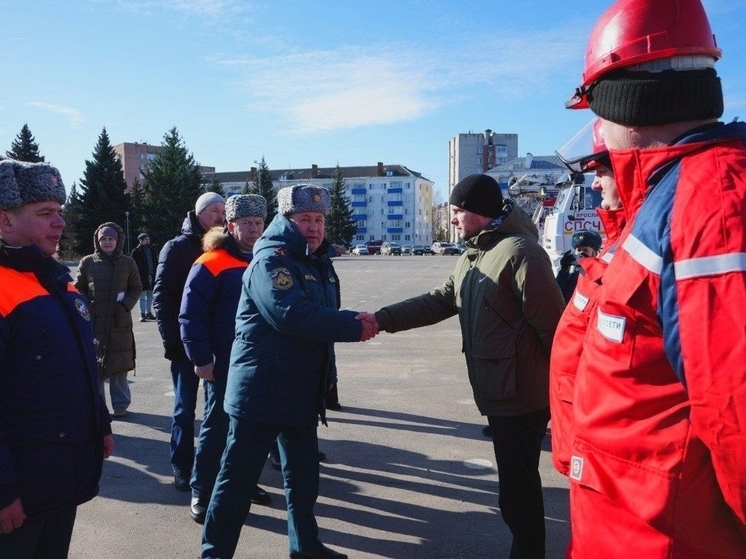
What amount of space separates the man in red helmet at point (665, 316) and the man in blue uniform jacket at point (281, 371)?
184 centimetres

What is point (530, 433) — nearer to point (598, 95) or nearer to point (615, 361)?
point (615, 361)

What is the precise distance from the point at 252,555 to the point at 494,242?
7.76 ft

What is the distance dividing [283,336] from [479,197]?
1.35m

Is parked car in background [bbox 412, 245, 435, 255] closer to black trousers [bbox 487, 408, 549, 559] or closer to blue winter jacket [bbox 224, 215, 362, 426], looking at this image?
blue winter jacket [bbox 224, 215, 362, 426]

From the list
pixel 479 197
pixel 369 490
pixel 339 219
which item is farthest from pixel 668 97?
pixel 339 219

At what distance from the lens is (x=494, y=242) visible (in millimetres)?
3299

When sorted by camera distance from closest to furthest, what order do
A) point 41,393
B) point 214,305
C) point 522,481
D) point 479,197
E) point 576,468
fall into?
point 576,468
point 41,393
point 522,481
point 479,197
point 214,305

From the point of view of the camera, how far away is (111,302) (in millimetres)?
6473

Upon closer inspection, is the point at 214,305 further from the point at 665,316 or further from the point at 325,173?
the point at 325,173

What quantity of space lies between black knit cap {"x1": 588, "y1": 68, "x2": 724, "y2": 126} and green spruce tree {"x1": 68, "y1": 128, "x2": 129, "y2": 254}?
52276mm

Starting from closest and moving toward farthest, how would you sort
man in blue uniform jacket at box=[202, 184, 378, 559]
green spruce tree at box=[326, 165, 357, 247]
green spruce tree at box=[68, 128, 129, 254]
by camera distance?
man in blue uniform jacket at box=[202, 184, 378, 559] < green spruce tree at box=[68, 128, 129, 254] < green spruce tree at box=[326, 165, 357, 247]

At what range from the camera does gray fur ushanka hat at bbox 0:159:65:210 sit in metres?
2.40

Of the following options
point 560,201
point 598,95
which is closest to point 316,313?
point 598,95

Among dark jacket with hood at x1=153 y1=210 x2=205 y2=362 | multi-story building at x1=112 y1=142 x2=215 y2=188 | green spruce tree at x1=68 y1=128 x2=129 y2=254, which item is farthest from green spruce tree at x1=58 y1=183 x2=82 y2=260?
multi-story building at x1=112 y1=142 x2=215 y2=188
